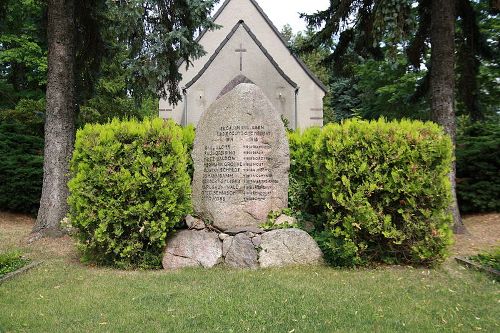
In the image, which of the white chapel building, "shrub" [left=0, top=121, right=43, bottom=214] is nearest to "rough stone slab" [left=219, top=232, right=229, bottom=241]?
"shrub" [left=0, top=121, right=43, bottom=214]

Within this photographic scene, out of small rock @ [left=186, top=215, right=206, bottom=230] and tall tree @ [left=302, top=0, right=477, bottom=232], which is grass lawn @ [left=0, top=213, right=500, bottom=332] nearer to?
small rock @ [left=186, top=215, right=206, bottom=230]

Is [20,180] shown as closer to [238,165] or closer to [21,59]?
[238,165]

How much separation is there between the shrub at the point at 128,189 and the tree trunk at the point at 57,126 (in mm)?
2879

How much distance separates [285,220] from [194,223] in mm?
1575

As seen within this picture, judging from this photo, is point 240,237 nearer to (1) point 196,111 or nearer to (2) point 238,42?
(1) point 196,111

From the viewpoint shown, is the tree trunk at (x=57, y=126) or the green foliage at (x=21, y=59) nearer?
the tree trunk at (x=57, y=126)

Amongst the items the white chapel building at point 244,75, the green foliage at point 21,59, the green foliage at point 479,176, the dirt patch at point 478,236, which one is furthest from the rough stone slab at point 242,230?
the green foliage at point 21,59

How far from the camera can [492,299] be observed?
5.21 metres

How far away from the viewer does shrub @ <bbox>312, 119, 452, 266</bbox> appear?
6895 millimetres

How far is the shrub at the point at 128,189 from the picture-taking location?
7027 mm

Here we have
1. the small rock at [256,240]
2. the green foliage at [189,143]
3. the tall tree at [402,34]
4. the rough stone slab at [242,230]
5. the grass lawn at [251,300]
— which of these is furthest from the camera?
the tall tree at [402,34]

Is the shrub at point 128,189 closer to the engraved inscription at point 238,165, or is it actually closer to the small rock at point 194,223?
the small rock at point 194,223

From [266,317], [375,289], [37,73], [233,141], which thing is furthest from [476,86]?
[37,73]

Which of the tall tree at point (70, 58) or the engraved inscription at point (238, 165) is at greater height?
the tall tree at point (70, 58)
